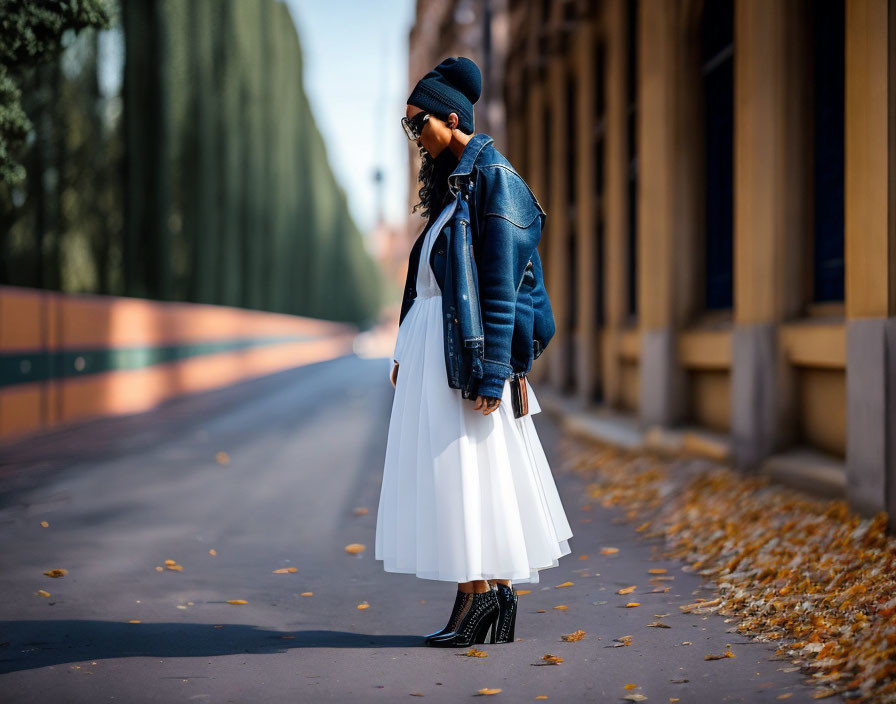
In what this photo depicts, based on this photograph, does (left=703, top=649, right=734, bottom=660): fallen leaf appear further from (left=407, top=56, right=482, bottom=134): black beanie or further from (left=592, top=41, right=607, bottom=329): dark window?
(left=592, top=41, right=607, bottom=329): dark window

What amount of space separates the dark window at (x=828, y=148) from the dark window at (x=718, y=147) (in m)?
1.62

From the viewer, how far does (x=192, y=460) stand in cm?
1036

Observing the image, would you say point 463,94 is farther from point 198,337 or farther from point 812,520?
point 198,337

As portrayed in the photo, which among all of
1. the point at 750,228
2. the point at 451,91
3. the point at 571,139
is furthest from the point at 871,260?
the point at 571,139

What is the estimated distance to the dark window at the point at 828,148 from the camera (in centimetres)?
662

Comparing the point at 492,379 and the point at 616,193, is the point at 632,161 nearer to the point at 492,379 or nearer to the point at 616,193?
the point at 616,193

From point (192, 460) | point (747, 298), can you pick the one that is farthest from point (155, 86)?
point (747, 298)

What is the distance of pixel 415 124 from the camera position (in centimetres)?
411

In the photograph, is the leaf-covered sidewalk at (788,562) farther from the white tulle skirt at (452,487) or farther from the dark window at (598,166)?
the dark window at (598,166)

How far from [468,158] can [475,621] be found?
5.73 ft

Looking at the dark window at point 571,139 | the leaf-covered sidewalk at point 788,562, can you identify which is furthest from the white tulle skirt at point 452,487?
the dark window at point 571,139

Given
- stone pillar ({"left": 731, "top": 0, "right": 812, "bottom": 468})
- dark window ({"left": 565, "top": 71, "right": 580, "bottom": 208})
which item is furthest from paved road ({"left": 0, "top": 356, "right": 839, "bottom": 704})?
dark window ({"left": 565, "top": 71, "right": 580, "bottom": 208})

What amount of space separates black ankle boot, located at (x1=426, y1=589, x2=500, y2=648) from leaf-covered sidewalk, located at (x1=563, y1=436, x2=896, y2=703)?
1014mm

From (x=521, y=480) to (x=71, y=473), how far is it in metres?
6.23
